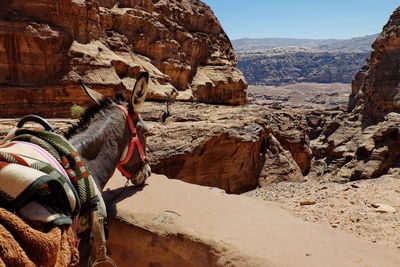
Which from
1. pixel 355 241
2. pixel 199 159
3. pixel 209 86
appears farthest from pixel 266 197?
pixel 209 86

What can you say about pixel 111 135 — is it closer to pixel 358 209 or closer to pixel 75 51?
pixel 358 209

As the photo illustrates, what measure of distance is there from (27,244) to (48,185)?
1.34 ft

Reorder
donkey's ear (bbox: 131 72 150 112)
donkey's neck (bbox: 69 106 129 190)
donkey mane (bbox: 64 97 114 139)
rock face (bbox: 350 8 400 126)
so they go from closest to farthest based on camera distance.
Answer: donkey's neck (bbox: 69 106 129 190) < donkey mane (bbox: 64 97 114 139) < donkey's ear (bbox: 131 72 150 112) < rock face (bbox: 350 8 400 126)

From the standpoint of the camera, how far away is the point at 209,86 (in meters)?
40.9

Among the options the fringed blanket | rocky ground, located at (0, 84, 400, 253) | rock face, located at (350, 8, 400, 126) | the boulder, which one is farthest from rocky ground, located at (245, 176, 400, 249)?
Answer: rock face, located at (350, 8, 400, 126)

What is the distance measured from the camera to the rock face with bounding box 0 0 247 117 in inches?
780

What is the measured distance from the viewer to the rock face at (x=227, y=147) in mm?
12664

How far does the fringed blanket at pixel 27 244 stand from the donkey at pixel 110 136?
885mm

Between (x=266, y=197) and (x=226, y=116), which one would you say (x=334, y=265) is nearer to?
(x=266, y=197)

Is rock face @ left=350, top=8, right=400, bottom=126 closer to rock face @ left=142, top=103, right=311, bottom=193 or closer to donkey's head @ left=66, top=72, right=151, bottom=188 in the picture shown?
rock face @ left=142, top=103, right=311, bottom=193

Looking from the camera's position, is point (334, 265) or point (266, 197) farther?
point (266, 197)

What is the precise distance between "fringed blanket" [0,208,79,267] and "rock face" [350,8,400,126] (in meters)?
38.1

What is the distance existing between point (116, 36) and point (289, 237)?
30.9 meters

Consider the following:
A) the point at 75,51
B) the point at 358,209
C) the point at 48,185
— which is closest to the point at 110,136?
the point at 48,185
